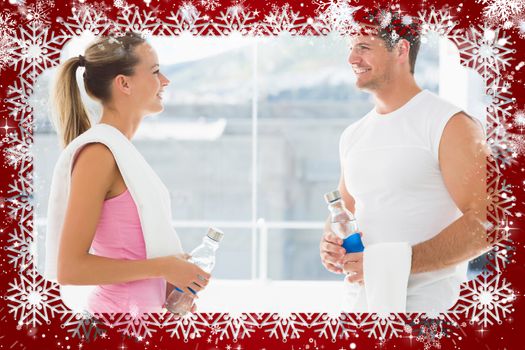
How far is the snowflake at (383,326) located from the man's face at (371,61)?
52cm

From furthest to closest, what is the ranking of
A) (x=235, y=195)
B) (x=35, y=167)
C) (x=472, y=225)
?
1. (x=235, y=195)
2. (x=35, y=167)
3. (x=472, y=225)

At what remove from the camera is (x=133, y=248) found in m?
1.35

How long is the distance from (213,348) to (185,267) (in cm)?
20

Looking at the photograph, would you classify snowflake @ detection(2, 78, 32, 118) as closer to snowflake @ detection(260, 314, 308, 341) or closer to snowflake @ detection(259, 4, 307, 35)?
snowflake @ detection(259, 4, 307, 35)

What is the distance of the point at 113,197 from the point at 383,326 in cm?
66

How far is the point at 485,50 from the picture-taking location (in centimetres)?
136

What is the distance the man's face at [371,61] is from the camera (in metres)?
1.41

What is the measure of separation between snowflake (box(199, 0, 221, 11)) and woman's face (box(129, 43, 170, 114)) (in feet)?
0.51

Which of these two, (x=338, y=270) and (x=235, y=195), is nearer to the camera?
(x=338, y=270)

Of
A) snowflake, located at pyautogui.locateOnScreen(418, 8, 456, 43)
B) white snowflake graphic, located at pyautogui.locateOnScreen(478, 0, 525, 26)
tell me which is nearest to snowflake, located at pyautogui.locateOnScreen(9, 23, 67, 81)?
snowflake, located at pyautogui.locateOnScreen(418, 8, 456, 43)

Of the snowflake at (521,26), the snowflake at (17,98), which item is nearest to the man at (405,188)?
the snowflake at (521,26)

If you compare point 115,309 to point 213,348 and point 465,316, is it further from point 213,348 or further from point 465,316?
point 465,316

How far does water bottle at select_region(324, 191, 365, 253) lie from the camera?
4.52 feet

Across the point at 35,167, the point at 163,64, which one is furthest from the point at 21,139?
the point at 163,64
